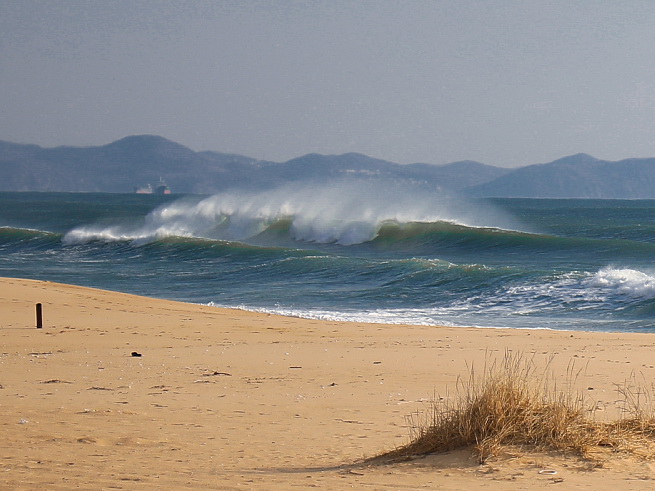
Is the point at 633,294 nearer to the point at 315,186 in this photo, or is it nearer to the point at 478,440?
the point at 478,440

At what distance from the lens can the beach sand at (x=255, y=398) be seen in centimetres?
460

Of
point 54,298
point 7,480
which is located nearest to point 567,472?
point 7,480

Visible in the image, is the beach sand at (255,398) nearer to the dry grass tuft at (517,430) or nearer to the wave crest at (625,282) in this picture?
the dry grass tuft at (517,430)

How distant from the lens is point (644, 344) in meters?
10.9

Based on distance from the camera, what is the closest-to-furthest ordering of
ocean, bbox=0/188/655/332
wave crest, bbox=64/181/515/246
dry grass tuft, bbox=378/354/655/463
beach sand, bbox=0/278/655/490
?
beach sand, bbox=0/278/655/490, dry grass tuft, bbox=378/354/655/463, ocean, bbox=0/188/655/332, wave crest, bbox=64/181/515/246

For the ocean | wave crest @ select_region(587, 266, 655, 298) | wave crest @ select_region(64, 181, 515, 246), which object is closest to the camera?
the ocean

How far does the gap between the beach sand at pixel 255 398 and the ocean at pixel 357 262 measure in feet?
13.7

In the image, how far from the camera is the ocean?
17.1 m

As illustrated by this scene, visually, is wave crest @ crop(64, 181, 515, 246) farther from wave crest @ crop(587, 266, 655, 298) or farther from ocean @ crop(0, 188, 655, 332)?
wave crest @ crop(587, 266, 655, 298)

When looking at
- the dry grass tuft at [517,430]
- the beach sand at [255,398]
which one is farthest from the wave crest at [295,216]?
the dry grass tuft at [517,430]

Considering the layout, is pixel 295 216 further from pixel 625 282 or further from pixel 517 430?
pixel 517 430

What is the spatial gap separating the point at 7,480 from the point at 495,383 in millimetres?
2864

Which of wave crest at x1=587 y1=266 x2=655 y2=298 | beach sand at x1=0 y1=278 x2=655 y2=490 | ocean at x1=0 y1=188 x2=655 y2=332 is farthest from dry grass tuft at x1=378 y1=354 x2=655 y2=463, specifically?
wave crest at x1=587 y1=266 x2=655 y2=298

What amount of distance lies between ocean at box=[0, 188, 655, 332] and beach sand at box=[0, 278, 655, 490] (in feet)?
13.7
